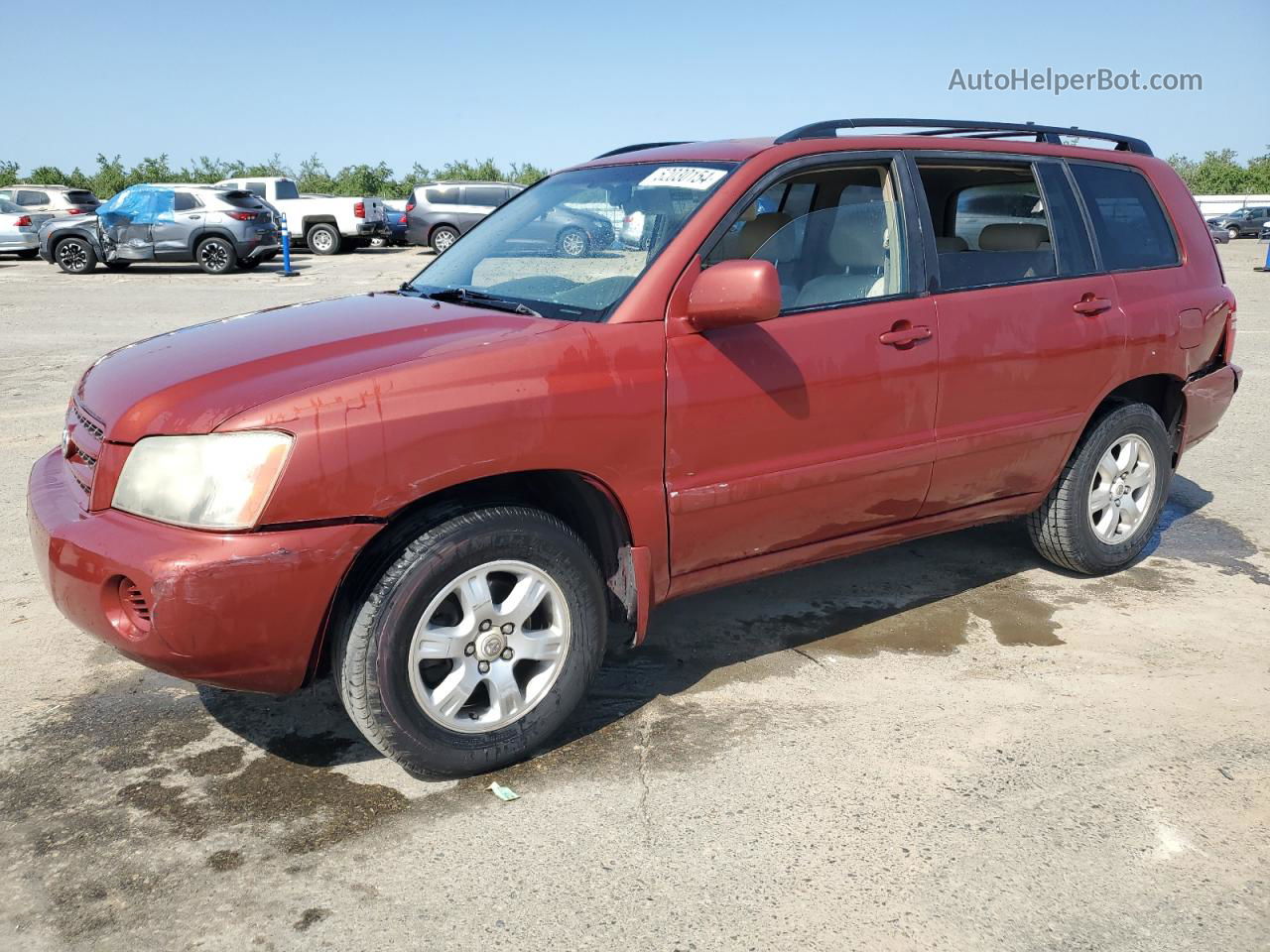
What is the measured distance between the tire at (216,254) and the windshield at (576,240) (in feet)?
60.0

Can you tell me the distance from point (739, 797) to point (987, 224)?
2.52m

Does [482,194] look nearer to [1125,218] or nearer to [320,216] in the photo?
[320,216]

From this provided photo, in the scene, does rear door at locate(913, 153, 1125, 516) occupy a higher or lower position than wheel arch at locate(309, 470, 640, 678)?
higher

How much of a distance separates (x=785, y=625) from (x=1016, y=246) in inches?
66.5

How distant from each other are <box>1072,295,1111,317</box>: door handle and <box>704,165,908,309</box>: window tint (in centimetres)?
86

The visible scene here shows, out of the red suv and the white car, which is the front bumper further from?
the white car

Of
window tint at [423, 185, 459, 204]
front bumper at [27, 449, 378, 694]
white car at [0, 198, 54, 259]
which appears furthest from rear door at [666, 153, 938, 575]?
white car at [0, 198, 54, 259]

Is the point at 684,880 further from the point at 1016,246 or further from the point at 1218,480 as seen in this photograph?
the point at 1218,480

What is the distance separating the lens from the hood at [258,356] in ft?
9.00

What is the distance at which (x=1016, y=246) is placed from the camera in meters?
4.14

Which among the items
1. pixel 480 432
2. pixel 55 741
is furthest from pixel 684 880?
pixel 55 741

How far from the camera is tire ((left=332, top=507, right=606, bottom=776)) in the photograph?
2.79 metres

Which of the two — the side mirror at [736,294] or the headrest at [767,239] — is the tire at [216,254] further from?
the side mirror at [736,294]

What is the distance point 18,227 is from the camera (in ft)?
79.1
